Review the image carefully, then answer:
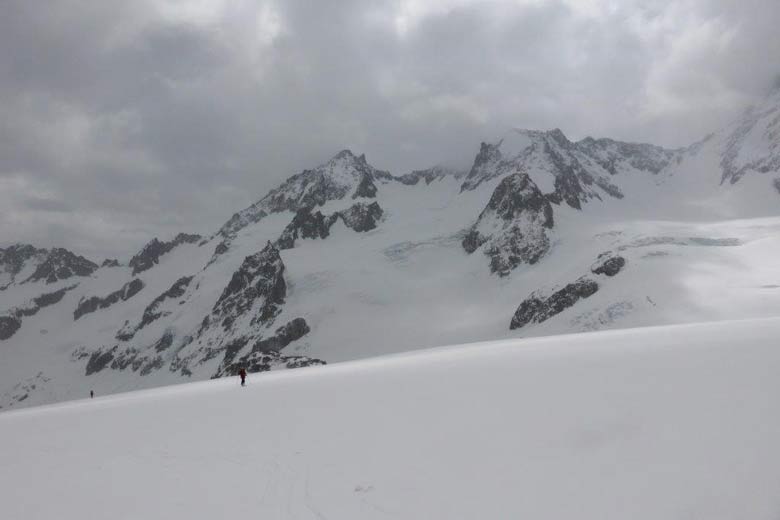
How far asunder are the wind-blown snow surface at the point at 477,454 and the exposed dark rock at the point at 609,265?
10398 cm

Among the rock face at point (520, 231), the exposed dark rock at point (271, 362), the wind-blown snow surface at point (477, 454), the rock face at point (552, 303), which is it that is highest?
the rock face at point (520, 231)

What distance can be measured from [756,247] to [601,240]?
4438cm

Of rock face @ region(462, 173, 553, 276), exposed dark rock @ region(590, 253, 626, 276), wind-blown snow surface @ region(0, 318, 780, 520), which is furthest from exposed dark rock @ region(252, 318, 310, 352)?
wind-blown snow surface @ region(0, 318, 780, 520)

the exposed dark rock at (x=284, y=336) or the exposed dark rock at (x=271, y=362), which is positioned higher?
the exposed dark rock at (x=284, y=336)

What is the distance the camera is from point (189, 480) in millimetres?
10469

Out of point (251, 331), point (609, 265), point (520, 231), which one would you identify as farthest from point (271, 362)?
point (520, 231)

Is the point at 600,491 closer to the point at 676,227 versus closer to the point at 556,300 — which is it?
the point at 556,300

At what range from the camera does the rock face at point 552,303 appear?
371 feet

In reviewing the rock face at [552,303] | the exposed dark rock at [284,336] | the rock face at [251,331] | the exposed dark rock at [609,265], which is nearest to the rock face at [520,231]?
the rock face at [552,303]

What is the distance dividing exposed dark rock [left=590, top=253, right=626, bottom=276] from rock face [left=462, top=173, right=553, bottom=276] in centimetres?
5613

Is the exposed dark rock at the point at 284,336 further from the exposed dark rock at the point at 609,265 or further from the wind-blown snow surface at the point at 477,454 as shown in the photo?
the wind-blown snow surface at the point at 477,454

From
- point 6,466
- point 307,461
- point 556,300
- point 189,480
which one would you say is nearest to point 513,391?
point 307,461

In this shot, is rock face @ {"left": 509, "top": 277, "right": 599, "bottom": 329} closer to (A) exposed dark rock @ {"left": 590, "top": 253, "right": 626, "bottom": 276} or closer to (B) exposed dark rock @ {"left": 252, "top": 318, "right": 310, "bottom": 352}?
(A) exposed dark rock @ {"left": 590, "top": 253, "right": 626, "bottom": 276}

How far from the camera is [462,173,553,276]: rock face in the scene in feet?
584
